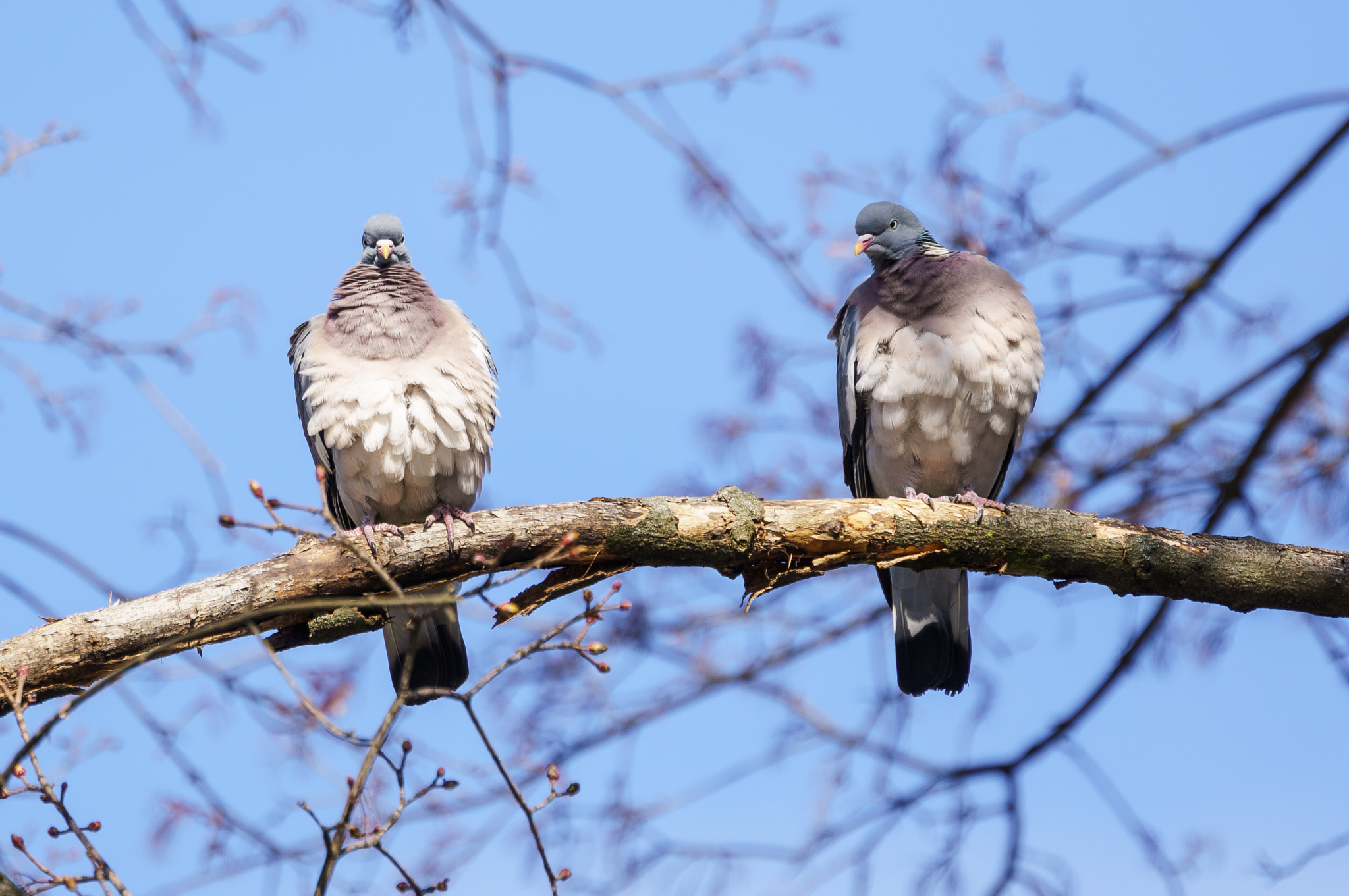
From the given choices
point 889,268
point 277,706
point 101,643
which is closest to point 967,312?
point 889,268

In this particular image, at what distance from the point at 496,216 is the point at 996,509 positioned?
2.11m

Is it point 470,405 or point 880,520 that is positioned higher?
point 470,405

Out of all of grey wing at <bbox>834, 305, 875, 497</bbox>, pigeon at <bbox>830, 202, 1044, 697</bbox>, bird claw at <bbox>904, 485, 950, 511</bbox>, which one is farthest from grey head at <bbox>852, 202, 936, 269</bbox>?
bird claw at <bbox>904, 485, 950, 511</bbox>

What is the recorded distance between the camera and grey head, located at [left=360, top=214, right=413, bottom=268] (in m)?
4.68

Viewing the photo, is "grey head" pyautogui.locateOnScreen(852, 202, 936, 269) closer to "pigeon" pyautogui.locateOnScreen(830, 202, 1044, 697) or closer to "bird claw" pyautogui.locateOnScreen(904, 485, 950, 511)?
"pigeon" pyautogui.locateOnScreen(830, 202, 1044, 697)

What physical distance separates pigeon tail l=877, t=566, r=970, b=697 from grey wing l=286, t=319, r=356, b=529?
7.62ft

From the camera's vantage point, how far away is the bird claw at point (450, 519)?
3.66 m

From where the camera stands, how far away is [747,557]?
359cm

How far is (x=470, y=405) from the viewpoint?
4230 millimetres

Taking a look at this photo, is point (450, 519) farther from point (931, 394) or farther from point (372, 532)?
point (931, 394)

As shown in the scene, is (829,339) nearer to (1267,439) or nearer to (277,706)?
(1267,439)

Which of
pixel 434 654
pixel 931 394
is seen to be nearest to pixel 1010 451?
pixel 931 394

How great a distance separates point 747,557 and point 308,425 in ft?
6.09

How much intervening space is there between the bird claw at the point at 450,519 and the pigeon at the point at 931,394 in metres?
1.72
